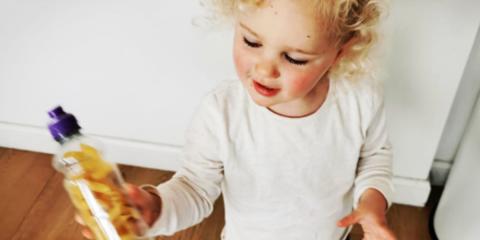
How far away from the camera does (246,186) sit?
2.66 feet

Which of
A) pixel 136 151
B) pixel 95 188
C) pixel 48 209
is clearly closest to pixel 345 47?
pixel 95 188

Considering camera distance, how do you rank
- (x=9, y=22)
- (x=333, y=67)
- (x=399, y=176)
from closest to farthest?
(x=333, y=67)
(x=9, y=22)
(x=399, y=176)

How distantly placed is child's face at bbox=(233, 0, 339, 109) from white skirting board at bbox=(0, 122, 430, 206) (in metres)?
0.66

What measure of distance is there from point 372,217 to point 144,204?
328mm

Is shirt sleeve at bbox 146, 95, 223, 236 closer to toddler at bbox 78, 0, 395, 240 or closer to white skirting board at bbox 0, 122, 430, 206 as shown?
toddler at bbox 78, 0, 395, 240

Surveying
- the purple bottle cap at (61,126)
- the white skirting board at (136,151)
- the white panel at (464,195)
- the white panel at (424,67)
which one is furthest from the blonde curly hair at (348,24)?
the white skirting board at (136,151)

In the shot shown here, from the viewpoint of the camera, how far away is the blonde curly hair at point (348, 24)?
0.60 meters

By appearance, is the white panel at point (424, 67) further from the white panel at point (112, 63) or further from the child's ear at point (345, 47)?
the white panel at point (112, 63)

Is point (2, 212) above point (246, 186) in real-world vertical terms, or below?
below

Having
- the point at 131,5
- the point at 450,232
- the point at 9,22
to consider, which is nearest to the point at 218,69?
the point at 131,5

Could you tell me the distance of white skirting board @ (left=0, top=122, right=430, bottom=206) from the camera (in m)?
1.23

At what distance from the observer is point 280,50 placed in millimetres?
611

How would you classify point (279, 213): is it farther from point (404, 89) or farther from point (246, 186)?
point (404, 89)

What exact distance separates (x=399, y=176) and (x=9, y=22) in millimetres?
959
